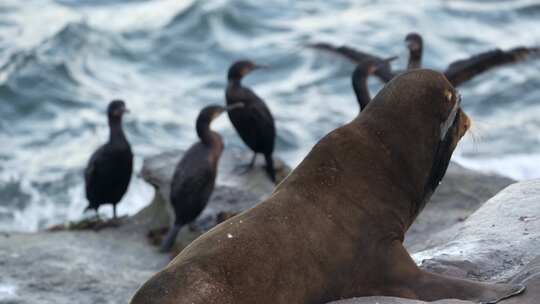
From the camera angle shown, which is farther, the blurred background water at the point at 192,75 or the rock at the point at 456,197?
the blurred background water at the point at 192,75

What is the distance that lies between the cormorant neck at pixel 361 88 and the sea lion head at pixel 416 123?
16.0 feet

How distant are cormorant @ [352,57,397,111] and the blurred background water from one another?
258 centimetres

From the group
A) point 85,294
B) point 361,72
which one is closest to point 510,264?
point 85,294

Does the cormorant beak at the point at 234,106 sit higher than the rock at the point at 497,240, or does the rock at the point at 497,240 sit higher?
the rock at the point at 497,240

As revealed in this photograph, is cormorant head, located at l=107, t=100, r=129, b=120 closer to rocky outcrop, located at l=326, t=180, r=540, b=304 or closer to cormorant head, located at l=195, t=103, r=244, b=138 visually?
cormorant head, located at l=195, t=103, r=244, b=138

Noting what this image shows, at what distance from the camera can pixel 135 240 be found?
10641 millimetres

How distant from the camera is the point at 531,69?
19.0 metres

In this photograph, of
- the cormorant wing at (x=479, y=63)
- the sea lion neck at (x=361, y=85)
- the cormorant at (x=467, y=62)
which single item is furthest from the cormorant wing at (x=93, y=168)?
the cormorant wing at (x=479, y=63)

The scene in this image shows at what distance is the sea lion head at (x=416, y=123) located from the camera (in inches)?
230

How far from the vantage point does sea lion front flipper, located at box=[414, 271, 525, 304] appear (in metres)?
5.16

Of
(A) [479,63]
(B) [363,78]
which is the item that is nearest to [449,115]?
(B) [363,78]

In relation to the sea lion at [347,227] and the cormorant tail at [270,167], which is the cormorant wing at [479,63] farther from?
the sea lion at [347,227]

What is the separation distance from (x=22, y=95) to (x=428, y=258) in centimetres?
1238

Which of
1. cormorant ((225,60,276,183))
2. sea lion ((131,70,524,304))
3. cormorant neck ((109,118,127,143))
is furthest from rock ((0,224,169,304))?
sea lion ((131,70,524,304))
